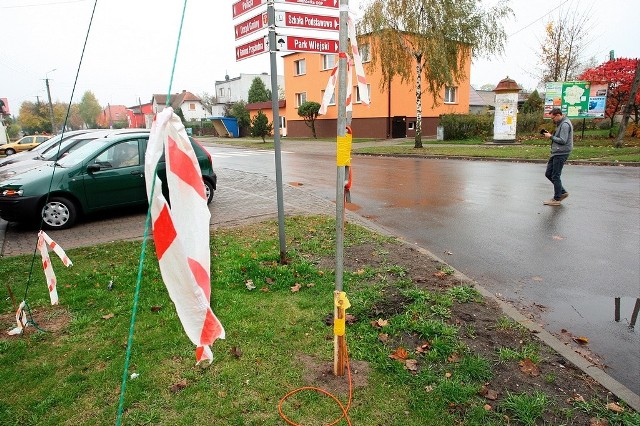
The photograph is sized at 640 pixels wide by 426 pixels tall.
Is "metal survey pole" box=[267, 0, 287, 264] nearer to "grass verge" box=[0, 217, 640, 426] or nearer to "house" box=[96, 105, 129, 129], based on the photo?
"grass verge" box=[0, 217, 640, 426]

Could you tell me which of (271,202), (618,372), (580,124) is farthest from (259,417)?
(580,124)

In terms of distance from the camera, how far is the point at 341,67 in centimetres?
288

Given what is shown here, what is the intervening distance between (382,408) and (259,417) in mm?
797

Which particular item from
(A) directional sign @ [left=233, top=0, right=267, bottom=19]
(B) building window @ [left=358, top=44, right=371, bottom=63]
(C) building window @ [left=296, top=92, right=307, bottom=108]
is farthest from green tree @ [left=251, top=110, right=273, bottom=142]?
(A) directional sign @ [left=233, top=0, right=267, bottom=19]

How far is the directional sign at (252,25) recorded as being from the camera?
4653mm

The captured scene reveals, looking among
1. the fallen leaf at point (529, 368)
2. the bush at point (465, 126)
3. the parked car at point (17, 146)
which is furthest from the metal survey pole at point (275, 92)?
the parked car at point (17, 146)

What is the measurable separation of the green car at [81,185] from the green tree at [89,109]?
11715 centimetres

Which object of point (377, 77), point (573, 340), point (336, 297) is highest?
point (377, 77)

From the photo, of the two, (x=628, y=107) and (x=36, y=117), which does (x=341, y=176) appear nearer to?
(x=628, y=107)

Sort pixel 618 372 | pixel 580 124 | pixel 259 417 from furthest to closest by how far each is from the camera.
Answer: pixel 580 124 → pixel 618 372 → pixel 259 417

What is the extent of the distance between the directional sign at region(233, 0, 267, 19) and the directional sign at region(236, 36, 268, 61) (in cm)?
35

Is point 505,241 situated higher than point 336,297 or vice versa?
point 336,297

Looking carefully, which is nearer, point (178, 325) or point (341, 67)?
point (341, 67)

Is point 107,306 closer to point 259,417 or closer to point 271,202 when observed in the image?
point 259,417
